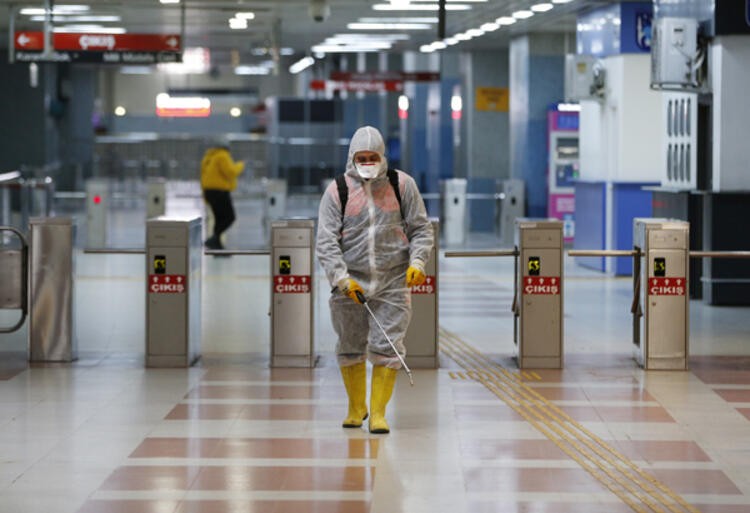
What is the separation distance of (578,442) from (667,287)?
3.15m

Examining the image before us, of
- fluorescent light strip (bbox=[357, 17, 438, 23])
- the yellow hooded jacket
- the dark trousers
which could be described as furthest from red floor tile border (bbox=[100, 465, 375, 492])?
fluorescent light strip (bbox=[357, 17, 438, 23])

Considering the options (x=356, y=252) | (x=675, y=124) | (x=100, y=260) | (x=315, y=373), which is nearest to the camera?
(x=356, y=252)

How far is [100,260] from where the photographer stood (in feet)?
71.9

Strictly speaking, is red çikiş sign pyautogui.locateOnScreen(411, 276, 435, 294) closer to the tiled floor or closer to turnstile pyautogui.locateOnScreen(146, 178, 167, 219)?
the tiled floor

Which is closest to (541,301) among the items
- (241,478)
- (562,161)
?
(241,478)

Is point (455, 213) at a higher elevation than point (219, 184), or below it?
below

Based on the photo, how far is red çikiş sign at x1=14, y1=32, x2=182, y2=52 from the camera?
2173 centimetres

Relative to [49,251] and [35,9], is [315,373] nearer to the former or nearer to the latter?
[49,251]

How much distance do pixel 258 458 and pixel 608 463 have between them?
1.86m

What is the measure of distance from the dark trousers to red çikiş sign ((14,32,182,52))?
229 cm

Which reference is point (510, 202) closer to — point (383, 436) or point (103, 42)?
point (103, 42)

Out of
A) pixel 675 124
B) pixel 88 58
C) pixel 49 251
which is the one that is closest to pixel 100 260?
pixel 88 58

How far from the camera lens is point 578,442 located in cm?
827

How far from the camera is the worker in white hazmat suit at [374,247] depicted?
28.0 feet
